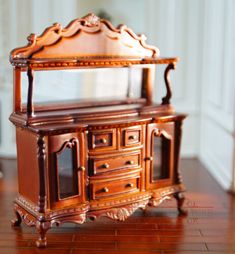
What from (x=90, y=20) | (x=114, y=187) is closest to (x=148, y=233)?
(x=114, y=187)

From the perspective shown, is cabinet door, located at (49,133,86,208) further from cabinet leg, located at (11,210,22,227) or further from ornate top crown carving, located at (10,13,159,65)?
ornate top crown carving, located at (10,13,159,65)

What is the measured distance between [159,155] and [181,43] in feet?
5.90

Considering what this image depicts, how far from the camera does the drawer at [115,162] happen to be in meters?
2.78

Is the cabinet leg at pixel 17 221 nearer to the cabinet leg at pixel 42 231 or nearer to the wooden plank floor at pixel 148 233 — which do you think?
the wooden plank floor at pixel 148 233

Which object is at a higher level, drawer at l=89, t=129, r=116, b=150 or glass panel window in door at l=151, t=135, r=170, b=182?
drawer at l=89, t=129, r=116, b=150

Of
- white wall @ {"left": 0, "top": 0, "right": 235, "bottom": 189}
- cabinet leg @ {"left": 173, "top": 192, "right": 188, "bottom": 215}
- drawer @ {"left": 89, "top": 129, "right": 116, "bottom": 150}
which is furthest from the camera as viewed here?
white wall @ {"left": 0, "top": 0, "right": 235, "bottom": 189}

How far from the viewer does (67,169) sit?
2719 mm

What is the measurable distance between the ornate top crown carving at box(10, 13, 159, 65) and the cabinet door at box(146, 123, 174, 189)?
1.65 ft

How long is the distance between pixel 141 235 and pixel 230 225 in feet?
2.00

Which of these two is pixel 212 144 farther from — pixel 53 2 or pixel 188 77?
pixel 53 2

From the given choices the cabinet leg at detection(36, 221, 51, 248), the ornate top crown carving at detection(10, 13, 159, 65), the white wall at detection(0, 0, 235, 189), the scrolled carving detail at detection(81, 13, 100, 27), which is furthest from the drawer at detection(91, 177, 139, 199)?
the white wall at detection(0, 0, 235, 189)

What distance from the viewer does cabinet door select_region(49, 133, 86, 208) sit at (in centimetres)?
264

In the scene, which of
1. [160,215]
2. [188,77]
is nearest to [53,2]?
[188,77]

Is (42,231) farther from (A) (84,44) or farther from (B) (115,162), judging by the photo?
(A) (84,44)
